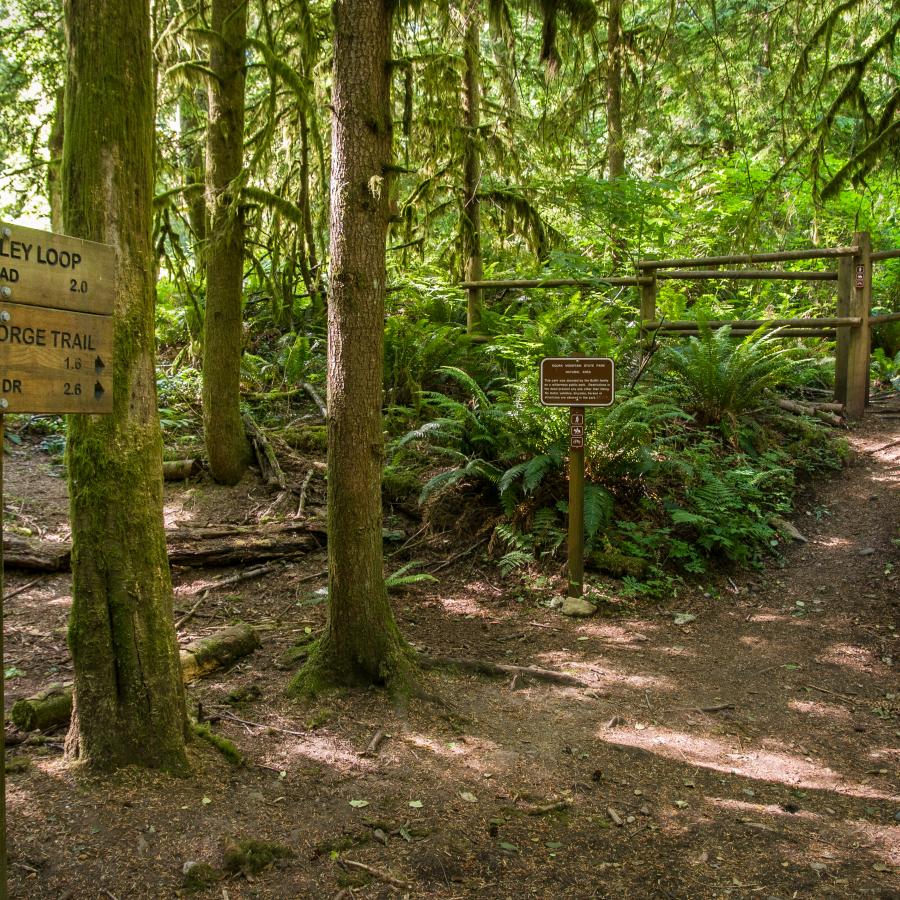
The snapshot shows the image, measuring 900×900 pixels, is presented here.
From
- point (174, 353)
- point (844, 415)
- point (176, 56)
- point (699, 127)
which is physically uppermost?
point (699, 127)

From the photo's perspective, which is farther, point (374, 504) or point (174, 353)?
point (174, 353)

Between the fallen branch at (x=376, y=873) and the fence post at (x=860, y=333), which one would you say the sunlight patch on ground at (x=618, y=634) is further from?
the fence post at (x=860, y=333)

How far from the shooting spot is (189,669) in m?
4.64

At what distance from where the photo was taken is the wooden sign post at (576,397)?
21.0ft

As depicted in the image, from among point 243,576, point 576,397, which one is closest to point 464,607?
point 243,576

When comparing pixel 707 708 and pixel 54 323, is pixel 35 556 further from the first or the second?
pixel 707 708

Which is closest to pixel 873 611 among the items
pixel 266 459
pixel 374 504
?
pixel 374 504

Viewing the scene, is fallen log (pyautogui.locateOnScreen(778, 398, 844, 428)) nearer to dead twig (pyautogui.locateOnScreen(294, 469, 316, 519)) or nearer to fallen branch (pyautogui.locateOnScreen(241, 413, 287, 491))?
dead twig (pyautogui.locateOnScreen(294, 469, 316, 519))

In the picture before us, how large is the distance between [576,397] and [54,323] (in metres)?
4.77

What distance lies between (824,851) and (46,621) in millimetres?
4909

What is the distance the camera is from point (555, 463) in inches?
281

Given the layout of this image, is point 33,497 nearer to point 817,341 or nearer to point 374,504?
point 374,504

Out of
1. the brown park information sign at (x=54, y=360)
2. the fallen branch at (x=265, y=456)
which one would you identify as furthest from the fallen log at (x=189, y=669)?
the fallen branch at (x=265, y=456)

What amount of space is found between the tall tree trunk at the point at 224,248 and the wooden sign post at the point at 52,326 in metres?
4.78
